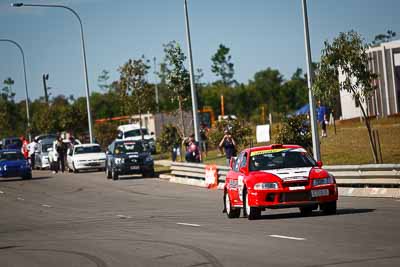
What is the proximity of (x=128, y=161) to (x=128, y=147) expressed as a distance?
4.34ft

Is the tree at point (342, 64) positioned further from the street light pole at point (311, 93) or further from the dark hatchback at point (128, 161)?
the dark hatchback at point (128, 161)

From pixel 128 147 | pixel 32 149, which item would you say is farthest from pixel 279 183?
pixel 32 149

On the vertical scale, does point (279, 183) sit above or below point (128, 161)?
below

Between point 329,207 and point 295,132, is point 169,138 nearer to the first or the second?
point 295,132

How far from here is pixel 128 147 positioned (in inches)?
1651

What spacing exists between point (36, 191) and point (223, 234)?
22216mm

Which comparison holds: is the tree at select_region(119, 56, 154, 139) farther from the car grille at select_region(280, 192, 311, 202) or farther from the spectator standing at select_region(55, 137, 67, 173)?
the car grille at select_region(280, 192, 311, 202)

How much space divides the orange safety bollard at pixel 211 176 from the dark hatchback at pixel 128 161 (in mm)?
8083

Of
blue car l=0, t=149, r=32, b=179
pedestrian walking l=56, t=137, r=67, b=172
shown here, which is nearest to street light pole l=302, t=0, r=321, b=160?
blue car l=0, t=149, r=32, b=179

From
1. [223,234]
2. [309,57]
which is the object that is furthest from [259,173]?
[309,57]

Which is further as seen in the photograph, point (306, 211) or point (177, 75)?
point (177, 75)

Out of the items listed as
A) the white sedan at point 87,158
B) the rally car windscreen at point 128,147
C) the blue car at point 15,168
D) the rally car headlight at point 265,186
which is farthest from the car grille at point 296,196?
the white sedan at point 87,158

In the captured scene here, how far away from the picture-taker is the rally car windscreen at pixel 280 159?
1839 centimetres

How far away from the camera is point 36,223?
71.7 ft
